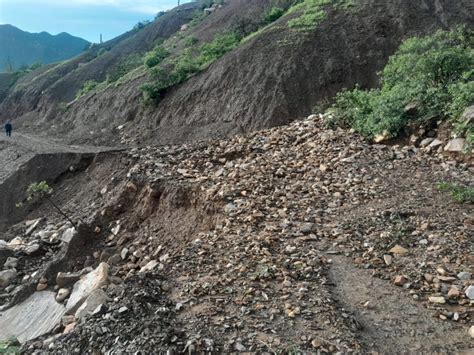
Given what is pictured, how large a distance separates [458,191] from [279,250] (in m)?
2.29

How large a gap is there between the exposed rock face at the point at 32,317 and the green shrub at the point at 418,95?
5385mm

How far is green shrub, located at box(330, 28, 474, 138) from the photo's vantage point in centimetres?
689

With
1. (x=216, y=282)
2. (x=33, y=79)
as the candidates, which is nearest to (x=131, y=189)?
(x=216, y=282)

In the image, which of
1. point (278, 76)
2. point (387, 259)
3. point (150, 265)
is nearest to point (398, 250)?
point (387, 259)

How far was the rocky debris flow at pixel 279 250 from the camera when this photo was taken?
3.65 m

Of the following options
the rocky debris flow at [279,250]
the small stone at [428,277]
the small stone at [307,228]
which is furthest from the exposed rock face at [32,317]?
the small stone at [428,277]

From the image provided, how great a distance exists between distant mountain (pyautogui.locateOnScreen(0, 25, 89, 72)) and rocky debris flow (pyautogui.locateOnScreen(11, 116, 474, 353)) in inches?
2898

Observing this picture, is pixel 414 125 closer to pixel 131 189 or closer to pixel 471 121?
pixel 471 121

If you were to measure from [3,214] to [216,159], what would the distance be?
227 inches

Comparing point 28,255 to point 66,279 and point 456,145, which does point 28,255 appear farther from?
point 456,145

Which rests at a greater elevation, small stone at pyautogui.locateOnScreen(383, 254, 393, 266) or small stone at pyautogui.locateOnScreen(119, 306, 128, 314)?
small stone at pyautogui.locateOnScreen(119, 306, 128, 314)

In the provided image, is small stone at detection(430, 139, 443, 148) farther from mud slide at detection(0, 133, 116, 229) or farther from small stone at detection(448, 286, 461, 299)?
mud slide at detection(0, 133, 116, 229)

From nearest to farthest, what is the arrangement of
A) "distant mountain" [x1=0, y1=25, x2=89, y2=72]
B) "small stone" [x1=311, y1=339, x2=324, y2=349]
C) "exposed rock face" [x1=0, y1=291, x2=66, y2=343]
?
"small stone" [x1=311, y1=339, x2=324, y2=349] < "exposed rock face" [x1=0, y1=291, x2=66, y2=343] < "distant mountain" [x1=0, y1=25, x2=89, y2=72]

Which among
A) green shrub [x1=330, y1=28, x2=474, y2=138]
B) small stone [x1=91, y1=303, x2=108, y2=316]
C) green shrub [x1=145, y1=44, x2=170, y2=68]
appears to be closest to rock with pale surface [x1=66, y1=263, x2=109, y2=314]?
small stone [x1=91, y1=303, x2=108, y2=316]
